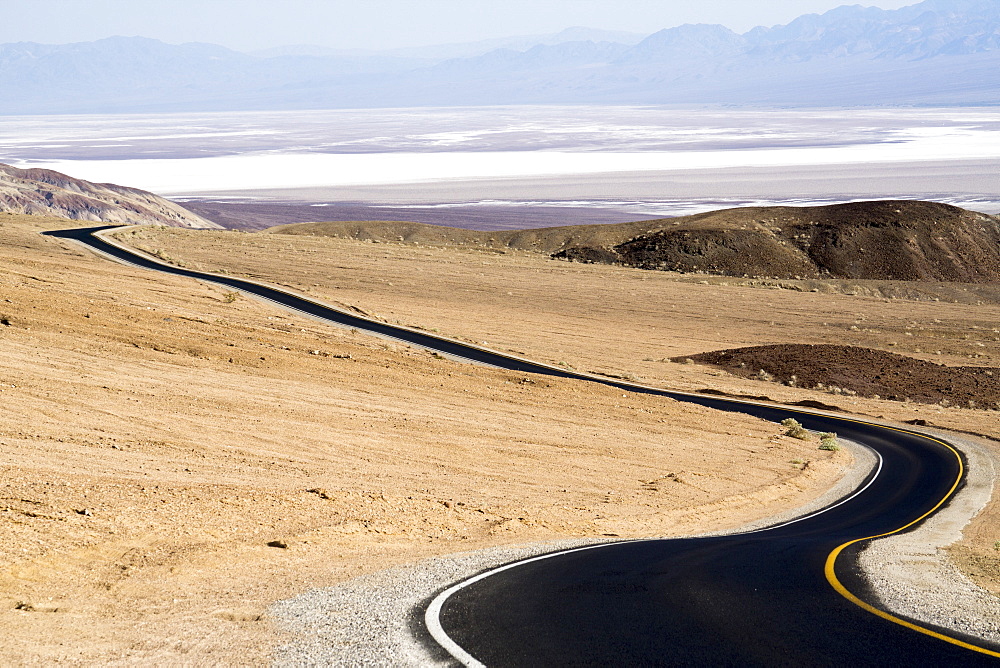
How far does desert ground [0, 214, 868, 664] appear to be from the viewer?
10.6m

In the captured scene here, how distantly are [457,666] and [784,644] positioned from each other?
9.60 ft

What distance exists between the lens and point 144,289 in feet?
143

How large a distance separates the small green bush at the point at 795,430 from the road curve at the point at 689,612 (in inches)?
590

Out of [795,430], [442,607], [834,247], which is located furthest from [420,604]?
[834,247]

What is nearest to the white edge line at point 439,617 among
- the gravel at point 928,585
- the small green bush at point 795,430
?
the gravel at point 928,585

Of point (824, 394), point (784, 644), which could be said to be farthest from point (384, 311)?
point (784, 644)

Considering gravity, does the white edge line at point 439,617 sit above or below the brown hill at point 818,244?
below

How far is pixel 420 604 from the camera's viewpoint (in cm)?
1002

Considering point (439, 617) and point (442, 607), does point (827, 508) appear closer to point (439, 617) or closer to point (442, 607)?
point (442, 607)

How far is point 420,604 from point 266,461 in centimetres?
876

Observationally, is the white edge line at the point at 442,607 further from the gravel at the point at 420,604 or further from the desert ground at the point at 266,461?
the desert ground at the point at 266,461

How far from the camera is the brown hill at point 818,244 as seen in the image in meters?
85.1

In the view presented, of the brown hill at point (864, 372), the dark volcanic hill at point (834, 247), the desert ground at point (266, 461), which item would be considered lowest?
the brown hill at point (864, 372)

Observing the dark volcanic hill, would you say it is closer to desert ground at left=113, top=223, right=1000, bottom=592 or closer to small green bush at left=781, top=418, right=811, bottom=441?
desert ground at left=113, top=223, right=1000, bottom=592
